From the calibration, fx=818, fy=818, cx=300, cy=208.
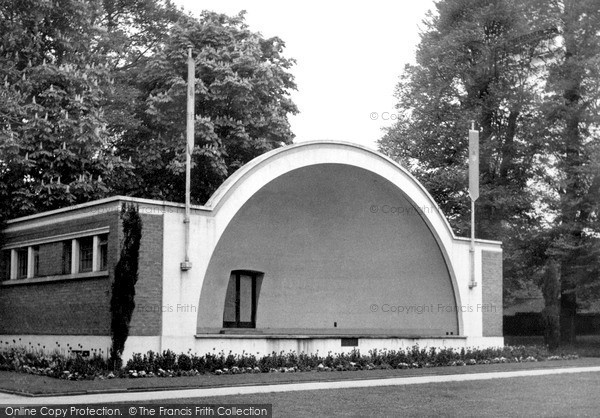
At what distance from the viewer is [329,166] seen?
25.1 meters

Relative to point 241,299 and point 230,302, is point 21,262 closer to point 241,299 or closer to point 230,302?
point 230,302

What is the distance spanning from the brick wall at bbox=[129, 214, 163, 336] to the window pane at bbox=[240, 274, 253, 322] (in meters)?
6.42

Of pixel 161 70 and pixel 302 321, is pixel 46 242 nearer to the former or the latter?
pixel 302 321

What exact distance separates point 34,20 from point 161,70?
19.8 feet

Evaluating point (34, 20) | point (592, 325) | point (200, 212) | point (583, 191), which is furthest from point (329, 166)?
point (592, 325)

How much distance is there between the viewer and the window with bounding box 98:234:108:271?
21.0 meters

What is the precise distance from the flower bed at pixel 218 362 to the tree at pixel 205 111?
37.0ft

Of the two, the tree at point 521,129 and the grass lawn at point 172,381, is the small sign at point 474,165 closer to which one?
the grass lawn at point 172,381

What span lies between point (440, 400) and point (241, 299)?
44.5 feet

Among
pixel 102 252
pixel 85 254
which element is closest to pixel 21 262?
pixel 85 254

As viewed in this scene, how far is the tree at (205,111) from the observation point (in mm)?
32500

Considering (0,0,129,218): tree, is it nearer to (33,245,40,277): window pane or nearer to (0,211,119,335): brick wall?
(0,211,119,335): brick wall

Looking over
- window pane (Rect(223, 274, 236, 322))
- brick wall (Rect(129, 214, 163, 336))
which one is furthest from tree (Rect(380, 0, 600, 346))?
brick wall (Rect(129, 214, 163, 336))

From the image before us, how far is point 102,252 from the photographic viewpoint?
2117 centimetres
